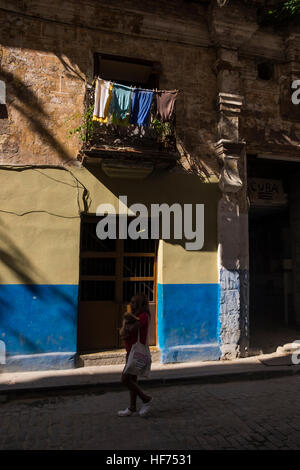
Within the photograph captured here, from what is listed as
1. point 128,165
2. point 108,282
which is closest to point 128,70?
point 128,165

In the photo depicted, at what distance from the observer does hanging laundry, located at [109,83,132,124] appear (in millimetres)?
6880

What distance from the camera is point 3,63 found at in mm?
7004

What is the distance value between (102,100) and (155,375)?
5.32 meters

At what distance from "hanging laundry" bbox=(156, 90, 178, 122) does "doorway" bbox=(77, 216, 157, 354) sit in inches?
100

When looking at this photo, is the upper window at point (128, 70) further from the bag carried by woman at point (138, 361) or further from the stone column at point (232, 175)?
the bag carried by woman at point (138, 361)

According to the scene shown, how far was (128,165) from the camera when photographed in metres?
7.04

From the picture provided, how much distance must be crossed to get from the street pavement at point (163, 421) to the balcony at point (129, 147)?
4.17 metres

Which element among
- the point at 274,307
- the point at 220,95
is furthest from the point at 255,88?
the point at 274,307

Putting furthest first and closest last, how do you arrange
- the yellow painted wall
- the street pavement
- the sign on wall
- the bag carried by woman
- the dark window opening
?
the sign on wall < the dark window opening < the yellow painted wall < the bag carried by woman < the street pavement

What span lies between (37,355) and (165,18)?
7.69 m

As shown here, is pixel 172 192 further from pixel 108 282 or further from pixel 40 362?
pixel 40 362

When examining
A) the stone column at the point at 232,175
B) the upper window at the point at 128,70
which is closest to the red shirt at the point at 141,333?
the stone column at the point at 232,175

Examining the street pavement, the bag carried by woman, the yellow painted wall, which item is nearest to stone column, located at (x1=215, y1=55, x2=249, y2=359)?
the yellow painted wall

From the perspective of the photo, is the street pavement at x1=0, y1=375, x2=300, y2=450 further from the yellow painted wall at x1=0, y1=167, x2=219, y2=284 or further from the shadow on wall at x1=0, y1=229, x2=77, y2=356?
the yellow painted wall at x1=0, y1=167, x2=219, y2=284
